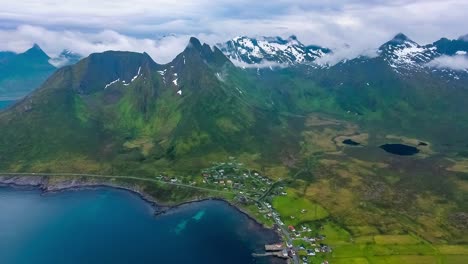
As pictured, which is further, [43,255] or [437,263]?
[43,255]

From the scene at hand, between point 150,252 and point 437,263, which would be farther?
point 150,252

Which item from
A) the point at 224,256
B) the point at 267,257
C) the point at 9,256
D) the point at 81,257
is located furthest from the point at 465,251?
the point at 9,256

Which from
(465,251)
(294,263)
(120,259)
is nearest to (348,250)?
(294,263)

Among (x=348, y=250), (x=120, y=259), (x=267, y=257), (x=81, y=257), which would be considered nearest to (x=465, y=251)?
(x=348, y=250)

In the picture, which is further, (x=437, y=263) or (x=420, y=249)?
(x=420, y=249)

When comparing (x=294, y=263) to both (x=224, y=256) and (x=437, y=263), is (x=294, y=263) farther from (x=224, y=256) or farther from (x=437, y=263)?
(x=437, y=263)

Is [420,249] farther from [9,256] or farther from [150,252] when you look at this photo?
[9,256]

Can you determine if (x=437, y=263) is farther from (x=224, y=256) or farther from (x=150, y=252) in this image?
(x=150, y=252)
